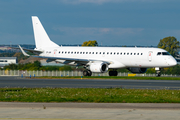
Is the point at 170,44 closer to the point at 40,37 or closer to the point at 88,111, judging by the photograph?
the point at 40,37

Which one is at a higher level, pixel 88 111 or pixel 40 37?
pixel 40 37

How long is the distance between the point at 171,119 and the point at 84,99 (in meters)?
5.28

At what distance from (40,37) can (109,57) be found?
13.4 meters

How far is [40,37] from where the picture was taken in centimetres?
5375

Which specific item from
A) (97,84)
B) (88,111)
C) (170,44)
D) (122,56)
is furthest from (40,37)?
(170,44)

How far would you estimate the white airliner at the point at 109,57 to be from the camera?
43188 mm

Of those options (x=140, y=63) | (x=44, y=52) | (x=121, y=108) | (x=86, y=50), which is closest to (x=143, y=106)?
(x=121, y=108)

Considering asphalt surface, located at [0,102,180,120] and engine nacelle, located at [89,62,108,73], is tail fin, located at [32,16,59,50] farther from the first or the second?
asphalt surface, located at [0,102,180,120]

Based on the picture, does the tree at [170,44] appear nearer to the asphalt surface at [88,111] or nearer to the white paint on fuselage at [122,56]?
the white paint on fuselage at [122,56]

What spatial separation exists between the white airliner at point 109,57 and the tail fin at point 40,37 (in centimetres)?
78

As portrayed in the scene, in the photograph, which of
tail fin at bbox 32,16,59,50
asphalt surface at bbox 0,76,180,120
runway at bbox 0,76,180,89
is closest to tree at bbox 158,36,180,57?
tail fin at bbox 32,16,59,50

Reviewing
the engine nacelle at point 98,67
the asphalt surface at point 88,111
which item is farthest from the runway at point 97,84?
the engine nacelle at point 98,67

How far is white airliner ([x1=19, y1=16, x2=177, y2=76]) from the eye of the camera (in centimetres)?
4319

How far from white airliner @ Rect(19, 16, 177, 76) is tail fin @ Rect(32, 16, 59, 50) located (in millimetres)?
778
